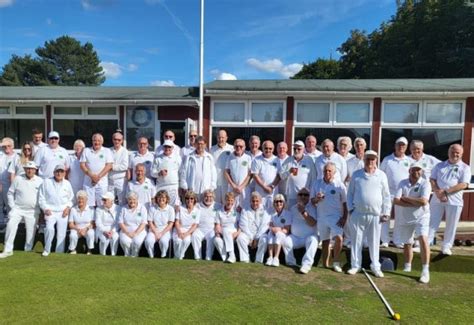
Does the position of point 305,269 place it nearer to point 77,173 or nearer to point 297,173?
point 297,173

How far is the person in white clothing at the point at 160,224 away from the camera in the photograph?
543cm

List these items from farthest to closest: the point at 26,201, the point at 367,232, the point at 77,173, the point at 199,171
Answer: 1. the point at 77,173
2. the point at 199,171
3. the point at 26,201
4. the point at 367,232

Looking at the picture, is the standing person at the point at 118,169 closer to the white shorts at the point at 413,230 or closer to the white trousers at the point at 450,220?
the white shorts at the point at 413,230

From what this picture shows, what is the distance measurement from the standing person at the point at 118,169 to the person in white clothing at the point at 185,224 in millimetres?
1153

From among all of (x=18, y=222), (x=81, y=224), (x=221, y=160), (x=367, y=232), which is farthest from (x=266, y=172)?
(x=18, y=222)

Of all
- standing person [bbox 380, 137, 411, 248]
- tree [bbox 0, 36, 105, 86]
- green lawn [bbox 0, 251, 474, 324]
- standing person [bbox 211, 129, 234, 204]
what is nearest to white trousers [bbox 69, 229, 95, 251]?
green lawn [bbox 0, 251, 474, 324]

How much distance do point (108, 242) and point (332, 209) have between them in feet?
11.4

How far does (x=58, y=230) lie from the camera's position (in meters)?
5.49

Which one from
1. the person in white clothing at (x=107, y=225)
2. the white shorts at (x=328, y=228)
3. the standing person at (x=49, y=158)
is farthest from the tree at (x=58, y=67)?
the white shorts at (x=328, y=228)

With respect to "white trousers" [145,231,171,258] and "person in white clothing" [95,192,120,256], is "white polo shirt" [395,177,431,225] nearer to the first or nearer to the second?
"white trousers" [145,231,171,258]

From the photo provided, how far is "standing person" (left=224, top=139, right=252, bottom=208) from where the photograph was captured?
5688 mm

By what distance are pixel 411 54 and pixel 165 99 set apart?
838 inches

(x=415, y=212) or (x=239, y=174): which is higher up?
(x=239, y=174)

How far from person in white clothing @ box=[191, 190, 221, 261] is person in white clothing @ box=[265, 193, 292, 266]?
88 centimetres
